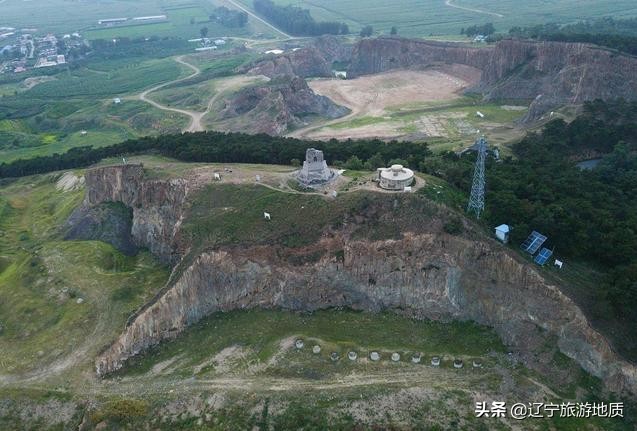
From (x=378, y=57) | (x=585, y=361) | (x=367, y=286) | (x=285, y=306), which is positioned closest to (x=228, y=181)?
(x=285, y=306)

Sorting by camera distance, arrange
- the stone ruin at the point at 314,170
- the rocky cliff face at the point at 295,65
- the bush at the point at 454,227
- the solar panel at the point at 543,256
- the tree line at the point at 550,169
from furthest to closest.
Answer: the rocky cliff face at the point at 295,65
the stone ruin at the point at 314,170
the tree line at the point at 550,169
the bush at the point at 454,227
the solar panel at the point at 543,256

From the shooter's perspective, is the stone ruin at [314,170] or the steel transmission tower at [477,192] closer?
the steel transmission tower at [477,192]

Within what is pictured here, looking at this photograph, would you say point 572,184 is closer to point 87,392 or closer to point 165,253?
point 165,253

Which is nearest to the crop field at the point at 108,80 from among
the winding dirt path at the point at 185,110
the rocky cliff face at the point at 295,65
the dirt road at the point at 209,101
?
the winding dirt path at the point at 185,110

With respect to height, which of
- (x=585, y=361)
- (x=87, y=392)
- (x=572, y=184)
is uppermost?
(x=572, y=184)

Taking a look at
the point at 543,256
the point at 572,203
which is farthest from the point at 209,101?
the point at 543,256

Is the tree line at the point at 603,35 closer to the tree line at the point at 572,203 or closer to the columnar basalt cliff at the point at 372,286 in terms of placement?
the tree line at the point at 572,203
